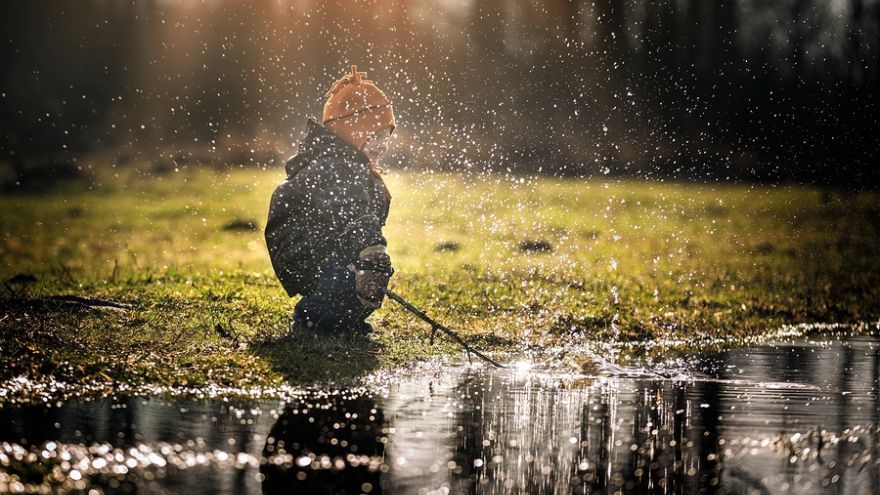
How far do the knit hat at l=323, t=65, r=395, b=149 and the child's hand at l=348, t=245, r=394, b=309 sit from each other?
979 millimetres

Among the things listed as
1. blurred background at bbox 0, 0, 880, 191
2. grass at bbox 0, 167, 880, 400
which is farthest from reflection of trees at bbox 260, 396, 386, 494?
blurred background at bbox 0, 0, 880, 191

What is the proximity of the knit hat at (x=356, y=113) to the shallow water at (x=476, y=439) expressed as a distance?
2066 millimetres

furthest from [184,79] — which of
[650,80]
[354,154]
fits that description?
[354,154]

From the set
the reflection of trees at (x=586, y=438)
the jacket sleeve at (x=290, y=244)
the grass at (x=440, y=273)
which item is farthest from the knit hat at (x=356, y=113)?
the reflection of trees at (x=586, y=438)

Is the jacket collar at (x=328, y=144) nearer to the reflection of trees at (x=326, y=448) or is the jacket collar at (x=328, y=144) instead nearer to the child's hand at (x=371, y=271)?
the child's hand at (x=371, y=271)

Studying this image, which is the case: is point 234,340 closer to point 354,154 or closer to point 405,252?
point 354,154

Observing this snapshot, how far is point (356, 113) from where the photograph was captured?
892cm

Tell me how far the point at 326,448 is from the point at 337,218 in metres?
3.32

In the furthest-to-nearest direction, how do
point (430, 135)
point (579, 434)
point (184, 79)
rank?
point (184, 79), point (430, 135), point (579, 434)

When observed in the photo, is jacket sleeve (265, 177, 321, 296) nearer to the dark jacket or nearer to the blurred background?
the dark jacket

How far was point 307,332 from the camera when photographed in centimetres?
841

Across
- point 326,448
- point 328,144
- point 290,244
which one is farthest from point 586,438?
point 328,144

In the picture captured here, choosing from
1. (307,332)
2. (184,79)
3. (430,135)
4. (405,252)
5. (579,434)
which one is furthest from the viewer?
(184,79)

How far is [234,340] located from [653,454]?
376cm
